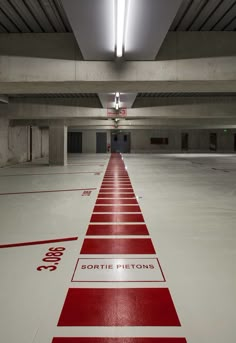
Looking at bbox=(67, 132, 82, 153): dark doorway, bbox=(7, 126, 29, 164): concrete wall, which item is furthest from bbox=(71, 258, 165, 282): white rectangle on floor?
bbox=(67, 132, 82, 153): dark doorway

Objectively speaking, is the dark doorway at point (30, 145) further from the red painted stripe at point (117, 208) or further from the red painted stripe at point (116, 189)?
the red painted stripe at point (117, 208)

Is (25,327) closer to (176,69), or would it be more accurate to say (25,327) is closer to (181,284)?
(181,284)

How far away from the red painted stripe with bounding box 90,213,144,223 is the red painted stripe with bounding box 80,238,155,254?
3.53ft

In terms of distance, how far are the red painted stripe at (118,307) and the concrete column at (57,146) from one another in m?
16.8

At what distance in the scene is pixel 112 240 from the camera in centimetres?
455

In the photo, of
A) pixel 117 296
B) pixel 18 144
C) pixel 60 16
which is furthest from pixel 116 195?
pixel 18 144

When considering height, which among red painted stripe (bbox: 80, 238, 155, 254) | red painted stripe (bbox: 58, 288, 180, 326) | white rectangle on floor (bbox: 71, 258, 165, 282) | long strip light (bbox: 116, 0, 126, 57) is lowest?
red painted stripe (bbox: 58, 288, 180, 326)

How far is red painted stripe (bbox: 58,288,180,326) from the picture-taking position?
2.45 meters

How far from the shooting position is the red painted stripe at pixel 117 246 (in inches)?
160

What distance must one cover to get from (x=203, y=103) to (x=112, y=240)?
12.9 meters

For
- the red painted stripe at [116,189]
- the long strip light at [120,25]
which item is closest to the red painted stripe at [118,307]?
the long strip light at [120,25]

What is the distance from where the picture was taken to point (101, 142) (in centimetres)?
4188

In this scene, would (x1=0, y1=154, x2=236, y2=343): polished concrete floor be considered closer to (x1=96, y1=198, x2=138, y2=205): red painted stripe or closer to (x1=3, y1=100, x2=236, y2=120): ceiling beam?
(x1=96, y1=198, x2=138, y2=205): red painted stripe

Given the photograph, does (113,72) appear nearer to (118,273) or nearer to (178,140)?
(118,273)
